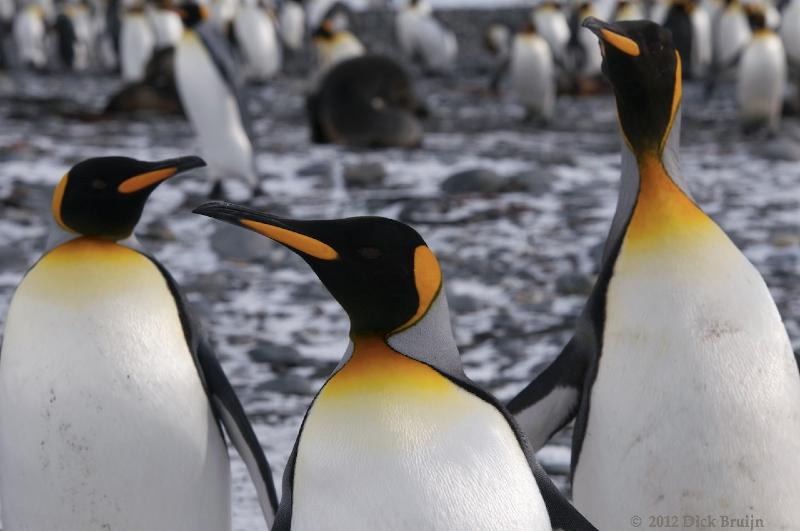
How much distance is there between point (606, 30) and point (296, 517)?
117 cm

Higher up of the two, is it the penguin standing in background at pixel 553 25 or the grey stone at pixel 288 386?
the grey stone at pixel 288 386

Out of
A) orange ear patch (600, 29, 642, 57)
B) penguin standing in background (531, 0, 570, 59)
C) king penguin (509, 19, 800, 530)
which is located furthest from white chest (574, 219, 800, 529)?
penguin standing in background (531, 0, 570, 59)

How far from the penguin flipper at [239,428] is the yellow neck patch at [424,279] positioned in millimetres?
790

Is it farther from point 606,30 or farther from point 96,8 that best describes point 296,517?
point 96,8

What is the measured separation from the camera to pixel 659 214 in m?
2.52

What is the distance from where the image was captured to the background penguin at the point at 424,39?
A: 19281 millimetres

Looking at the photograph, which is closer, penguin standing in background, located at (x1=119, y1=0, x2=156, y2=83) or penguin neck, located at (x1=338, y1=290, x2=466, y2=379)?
penguin neck, located at (x1=338, y1=290, x2=466, y2=379)

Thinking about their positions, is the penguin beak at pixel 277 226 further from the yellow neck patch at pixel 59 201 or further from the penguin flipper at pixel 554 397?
the yellow neck patch at pixel 59 201

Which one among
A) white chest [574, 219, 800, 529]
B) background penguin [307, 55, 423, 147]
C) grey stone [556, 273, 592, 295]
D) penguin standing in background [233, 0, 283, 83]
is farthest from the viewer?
penguin standing in background [233, 0, 283, 83]

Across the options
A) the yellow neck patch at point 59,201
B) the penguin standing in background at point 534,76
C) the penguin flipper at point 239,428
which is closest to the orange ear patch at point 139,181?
the yellow neck patch at point 59,201

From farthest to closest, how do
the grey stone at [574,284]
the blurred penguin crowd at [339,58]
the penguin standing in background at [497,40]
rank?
the penguin standing in background at [497,40]
the blurred penguin crowd at [339,58]
the grey stone at [574,284]

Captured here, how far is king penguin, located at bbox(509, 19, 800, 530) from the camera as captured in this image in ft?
7.93

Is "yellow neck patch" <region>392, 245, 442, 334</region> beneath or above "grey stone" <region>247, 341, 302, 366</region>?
above

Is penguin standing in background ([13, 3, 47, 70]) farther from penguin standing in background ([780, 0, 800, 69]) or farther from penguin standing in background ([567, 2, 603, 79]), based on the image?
penguin standing in background ([780, 0, 800, 69])
